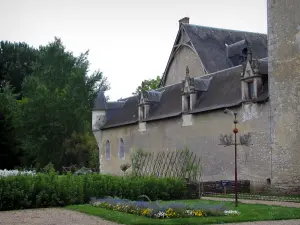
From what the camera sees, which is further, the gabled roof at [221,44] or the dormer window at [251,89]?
the gabled roof at [221,44]

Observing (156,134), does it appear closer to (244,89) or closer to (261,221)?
(244,89)

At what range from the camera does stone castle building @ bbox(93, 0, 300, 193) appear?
23.9 metres

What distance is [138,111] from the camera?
37219 mm

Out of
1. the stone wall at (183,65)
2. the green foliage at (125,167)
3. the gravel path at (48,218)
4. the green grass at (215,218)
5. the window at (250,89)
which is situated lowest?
the gravel path at (48,218)

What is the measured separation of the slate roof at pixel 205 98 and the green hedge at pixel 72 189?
7.43m

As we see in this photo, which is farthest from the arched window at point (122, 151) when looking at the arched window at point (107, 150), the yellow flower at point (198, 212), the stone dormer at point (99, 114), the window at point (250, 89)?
the yellow flower at point (198, 212)

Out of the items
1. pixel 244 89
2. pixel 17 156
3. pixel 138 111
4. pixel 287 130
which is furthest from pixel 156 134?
pixel 17 156

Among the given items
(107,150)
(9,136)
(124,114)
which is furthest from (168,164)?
(9,136)

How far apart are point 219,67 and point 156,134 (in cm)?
734

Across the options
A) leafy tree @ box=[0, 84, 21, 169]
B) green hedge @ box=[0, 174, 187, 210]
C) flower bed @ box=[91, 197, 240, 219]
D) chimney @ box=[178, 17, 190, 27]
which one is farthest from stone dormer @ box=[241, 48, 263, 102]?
leafy tree @ box=[0, 84, 21, 169]

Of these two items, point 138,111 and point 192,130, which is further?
point 138,111

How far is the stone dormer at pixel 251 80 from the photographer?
84.5 feet

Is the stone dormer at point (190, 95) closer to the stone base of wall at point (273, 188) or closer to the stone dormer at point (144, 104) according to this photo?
the stone dormer at point (144, 104)

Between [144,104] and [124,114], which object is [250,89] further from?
[124,114]
